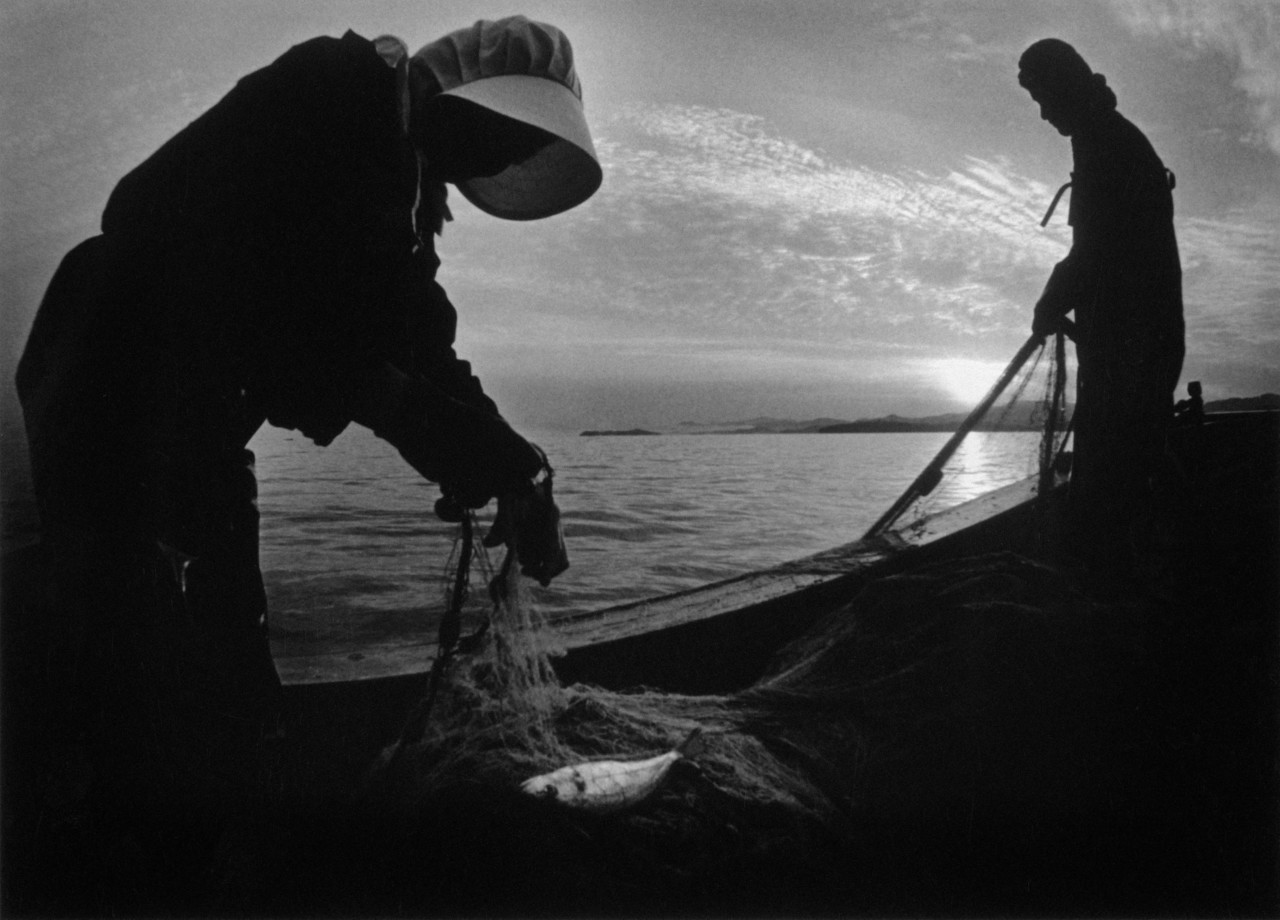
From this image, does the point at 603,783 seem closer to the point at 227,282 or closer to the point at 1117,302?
the point at 227,282

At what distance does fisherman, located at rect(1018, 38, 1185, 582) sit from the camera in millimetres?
3893

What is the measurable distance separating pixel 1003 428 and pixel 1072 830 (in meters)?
3.63

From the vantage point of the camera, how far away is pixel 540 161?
9.08 ft

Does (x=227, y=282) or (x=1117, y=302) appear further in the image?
(x=1117, y=302)

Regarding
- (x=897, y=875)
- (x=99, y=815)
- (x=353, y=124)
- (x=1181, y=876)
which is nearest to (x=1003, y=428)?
(x=1181, y=876)

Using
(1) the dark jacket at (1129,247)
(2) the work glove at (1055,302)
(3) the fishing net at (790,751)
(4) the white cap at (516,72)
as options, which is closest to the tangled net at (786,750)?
(3) the fishing net at (790,751)

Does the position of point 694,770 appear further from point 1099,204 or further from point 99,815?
point 1099,204

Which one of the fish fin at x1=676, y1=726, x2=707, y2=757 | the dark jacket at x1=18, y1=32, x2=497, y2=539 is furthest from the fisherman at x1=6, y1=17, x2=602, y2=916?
the fish fin at x1=676, y1=726, x2=707, y2=757

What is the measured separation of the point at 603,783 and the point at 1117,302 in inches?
145

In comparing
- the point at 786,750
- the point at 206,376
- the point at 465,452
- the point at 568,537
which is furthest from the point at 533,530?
the point at 568,537

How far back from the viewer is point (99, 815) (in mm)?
1930

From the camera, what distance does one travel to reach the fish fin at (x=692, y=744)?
2229 millimetres

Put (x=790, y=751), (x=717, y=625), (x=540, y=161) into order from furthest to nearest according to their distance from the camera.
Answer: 1. (x=717, y=625)
2. (x=540, y=161)
3. (x=790, y=751)

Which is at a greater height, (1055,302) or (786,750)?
(1055,302)
